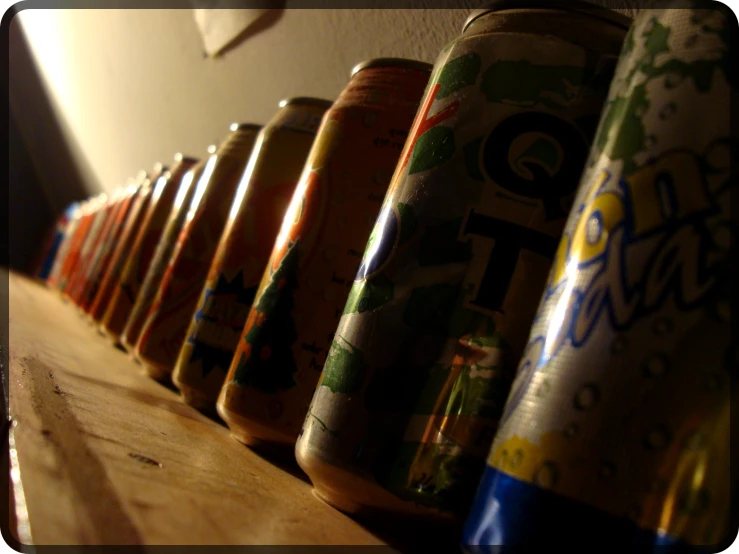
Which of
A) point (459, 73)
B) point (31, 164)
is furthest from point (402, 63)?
point (31, 164)

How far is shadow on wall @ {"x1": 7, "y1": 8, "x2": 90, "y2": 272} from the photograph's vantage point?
10.3 feet

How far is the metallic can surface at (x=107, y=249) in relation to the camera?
60.9 inches

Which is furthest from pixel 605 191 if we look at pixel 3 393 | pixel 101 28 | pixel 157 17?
pixel 101 28

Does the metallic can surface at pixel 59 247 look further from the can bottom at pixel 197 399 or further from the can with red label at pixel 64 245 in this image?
the can bottom at pixel 197 399

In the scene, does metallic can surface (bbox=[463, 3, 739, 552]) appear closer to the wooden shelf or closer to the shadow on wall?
the wooden shelf

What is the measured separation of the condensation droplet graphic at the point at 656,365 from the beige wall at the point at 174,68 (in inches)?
15.9

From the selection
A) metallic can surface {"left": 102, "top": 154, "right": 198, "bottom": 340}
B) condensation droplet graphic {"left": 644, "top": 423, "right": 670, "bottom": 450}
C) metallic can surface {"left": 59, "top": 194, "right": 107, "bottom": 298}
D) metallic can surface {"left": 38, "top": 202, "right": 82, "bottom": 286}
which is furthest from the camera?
metallic can surface {"left": 38, "top": 202, "right": 82, "bottom": 286}

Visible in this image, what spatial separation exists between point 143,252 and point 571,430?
980 mm

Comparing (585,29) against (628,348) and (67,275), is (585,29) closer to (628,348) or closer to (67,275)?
(628,348)

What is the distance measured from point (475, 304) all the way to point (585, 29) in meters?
0.16

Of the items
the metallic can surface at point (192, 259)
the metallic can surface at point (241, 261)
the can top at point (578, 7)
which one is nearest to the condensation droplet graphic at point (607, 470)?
the can top at point (578, 7)

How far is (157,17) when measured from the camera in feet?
4.52

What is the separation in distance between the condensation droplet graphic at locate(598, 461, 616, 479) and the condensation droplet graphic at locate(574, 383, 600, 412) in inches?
0.9

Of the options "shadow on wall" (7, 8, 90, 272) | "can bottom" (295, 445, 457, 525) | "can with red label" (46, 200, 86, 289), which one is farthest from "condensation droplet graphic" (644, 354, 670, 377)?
"shadow on wall" (7, 8, 90, 272)
